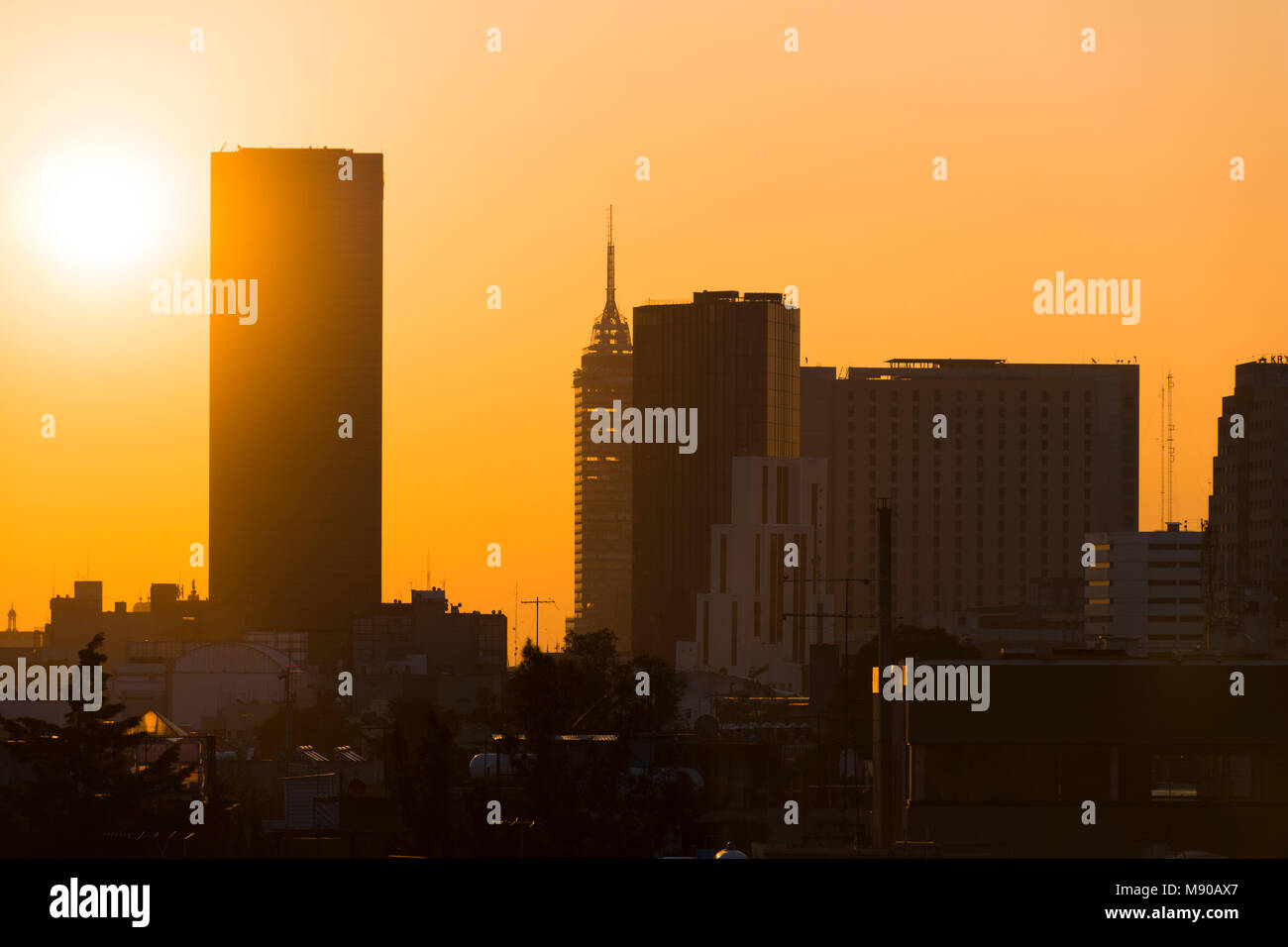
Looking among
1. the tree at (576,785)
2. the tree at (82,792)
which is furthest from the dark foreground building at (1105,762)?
the tree at (82,792)

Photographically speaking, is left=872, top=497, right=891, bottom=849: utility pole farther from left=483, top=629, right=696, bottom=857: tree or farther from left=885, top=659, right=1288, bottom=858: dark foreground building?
left=483, top=629, right=696, bottom=857: tree

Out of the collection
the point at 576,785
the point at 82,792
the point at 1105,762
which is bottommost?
the point at 1105,762

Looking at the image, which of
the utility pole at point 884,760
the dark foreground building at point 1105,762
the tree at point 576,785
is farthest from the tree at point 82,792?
the dark foreground building at point 1105,762

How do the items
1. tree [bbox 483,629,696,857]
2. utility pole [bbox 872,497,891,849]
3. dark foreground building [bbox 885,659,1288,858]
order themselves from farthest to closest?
utility pole [bbox 872,497,891,849], dark foreground building [bbox 885,659,1288,858], tree [bbox 483,629,696,857]

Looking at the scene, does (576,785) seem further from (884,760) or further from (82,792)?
(82,792)

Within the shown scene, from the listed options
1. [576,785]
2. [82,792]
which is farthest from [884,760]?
[82,792]

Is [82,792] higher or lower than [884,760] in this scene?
higher

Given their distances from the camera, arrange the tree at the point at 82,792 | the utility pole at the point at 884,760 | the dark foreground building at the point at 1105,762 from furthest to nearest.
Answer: the utility pole at the point at 884,760 < the dark foreground building at the point at 1105,762 < the tree at the point at 82,792

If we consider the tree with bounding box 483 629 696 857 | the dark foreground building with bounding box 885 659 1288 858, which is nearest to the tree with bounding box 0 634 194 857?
the tree with bounding box 483 629 696 857

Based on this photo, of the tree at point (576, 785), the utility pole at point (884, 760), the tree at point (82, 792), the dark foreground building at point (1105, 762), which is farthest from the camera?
the utility pole at point (884, 760)

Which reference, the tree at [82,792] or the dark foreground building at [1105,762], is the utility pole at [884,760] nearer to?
the dark foreground building at [1105,762]

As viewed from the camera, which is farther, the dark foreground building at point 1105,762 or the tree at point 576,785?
the dark foreground building at point 1105,762
